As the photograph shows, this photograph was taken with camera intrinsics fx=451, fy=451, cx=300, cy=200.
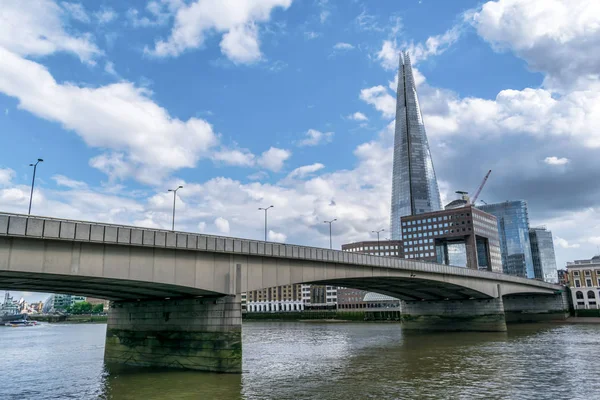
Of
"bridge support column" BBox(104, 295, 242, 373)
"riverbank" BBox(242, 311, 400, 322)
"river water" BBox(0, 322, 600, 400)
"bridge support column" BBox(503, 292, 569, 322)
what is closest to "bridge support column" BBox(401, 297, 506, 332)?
"river water" BBox(0, 322, 600, 400)

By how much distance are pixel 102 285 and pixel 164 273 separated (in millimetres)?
5720

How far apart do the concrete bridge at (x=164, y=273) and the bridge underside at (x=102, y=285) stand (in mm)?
76

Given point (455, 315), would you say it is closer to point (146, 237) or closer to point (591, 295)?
point (146, 237)

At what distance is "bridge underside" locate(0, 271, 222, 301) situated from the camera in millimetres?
26922

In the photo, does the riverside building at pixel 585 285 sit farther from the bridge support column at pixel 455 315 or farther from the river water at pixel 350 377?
the river water at pixel 350 377

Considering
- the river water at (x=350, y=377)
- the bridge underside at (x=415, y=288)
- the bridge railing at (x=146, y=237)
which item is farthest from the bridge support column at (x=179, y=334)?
the bridge underside at (x=415, y=288)

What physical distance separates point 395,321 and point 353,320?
1719 centimetres

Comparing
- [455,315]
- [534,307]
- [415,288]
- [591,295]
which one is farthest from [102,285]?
[591,295]

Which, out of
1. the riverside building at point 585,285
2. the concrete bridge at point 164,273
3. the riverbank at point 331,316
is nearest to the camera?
the concrete bridge at point 164,273

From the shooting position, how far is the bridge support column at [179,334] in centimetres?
3088

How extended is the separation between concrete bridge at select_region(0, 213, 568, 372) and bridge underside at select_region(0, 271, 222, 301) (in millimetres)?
76

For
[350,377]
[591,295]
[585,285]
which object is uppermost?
[585,285]

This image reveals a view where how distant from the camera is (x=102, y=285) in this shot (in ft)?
104

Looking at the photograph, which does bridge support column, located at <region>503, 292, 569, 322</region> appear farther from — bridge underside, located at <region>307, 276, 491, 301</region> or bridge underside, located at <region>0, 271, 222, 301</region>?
bridge underside, located at <region>0, 271, 222, 301</region>
